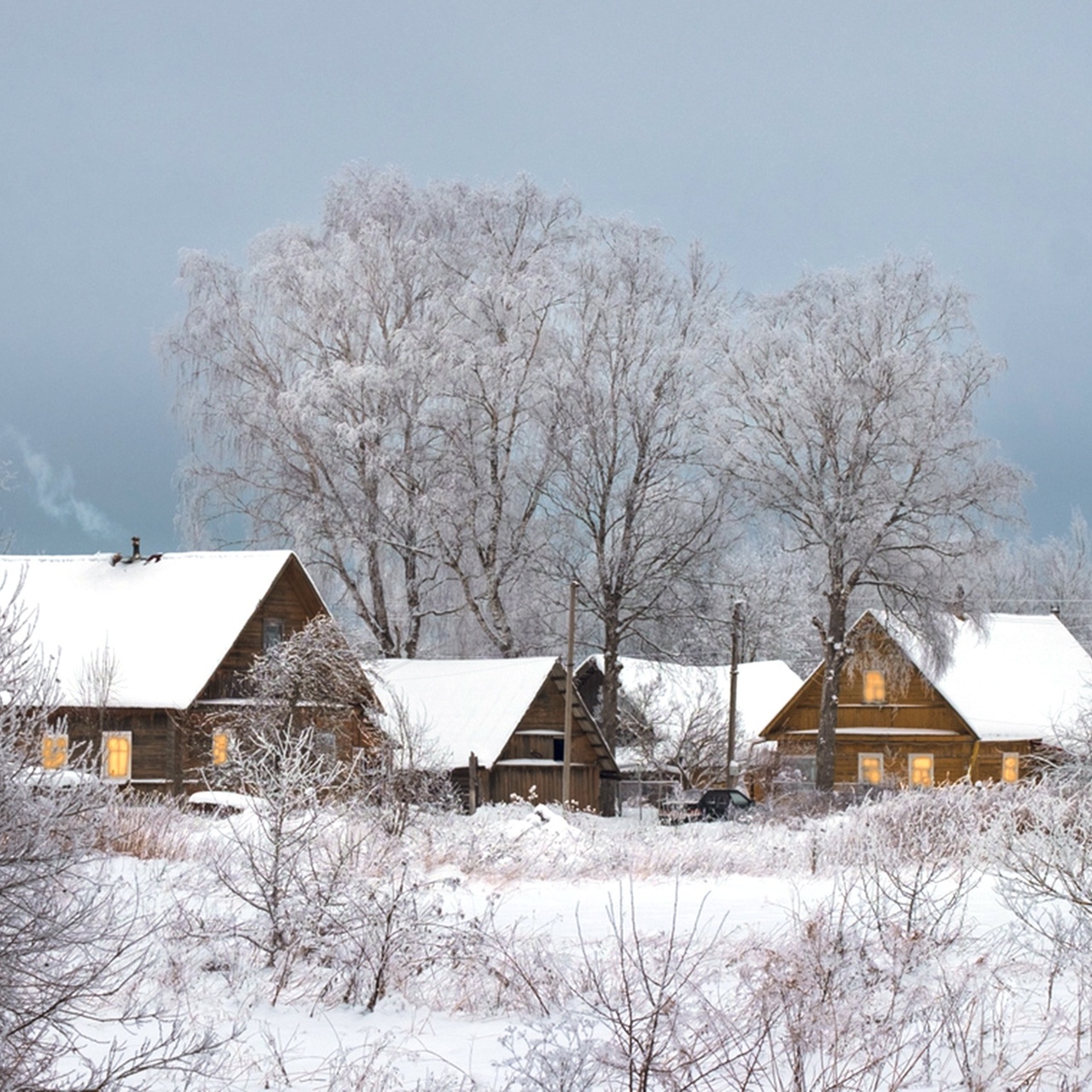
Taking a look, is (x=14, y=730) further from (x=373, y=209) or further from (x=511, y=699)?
(x=373, y=209)

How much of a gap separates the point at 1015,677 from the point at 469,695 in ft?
59.3

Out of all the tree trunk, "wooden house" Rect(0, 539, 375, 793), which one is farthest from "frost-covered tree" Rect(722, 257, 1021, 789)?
"wooden house" Rect(0, 539, 375, 793)

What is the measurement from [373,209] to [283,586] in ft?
36.9

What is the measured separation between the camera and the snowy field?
659 cm

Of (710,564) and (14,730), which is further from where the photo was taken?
(710,564)

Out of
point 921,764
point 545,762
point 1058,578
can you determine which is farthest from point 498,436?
point 1058,578

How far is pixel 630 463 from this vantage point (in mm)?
32938

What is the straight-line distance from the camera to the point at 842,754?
134 feet

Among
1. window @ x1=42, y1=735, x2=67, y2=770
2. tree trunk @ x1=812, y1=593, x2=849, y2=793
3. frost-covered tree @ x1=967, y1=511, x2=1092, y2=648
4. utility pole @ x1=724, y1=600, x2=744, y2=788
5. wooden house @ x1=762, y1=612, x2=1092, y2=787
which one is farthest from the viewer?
frost-covered tree @ x1=967, y1=511, x2=1092, y2=648

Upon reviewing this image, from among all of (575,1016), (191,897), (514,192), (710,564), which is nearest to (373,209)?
(514,192)

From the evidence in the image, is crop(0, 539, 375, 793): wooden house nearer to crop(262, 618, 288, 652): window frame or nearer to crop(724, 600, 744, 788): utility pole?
crop(262, 618, 288, 652): window frame

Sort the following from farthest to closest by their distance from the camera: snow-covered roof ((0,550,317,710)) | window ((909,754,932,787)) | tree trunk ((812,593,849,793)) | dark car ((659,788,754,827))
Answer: window ((909,754,932,787))
tree trunk ((812,593,849,793))
dark car ((659,788,754,827))
snow-covered roof ((0,550,317,710))

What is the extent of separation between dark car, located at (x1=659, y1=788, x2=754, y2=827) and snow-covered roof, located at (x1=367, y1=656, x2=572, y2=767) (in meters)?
4.22

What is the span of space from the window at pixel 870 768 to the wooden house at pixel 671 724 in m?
3.50
